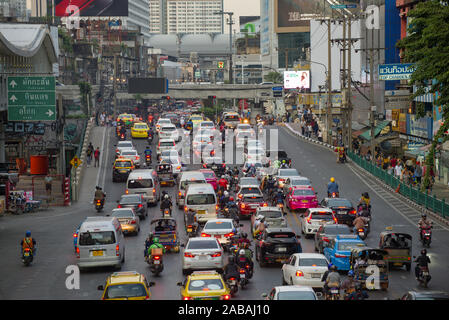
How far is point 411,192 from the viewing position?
46750 mm

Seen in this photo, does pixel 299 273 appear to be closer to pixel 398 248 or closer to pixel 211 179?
pixel 398 248

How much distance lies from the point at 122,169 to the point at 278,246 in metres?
28.4

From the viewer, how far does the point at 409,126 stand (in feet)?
204

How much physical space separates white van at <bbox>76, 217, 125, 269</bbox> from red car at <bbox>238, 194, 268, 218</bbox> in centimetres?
1257

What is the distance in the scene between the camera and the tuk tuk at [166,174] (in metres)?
52.8

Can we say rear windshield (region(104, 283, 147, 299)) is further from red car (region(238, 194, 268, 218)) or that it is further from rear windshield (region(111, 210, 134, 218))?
red car (region(238, 194, 268, 218))

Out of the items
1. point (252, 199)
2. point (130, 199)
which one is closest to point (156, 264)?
point (252, 199)

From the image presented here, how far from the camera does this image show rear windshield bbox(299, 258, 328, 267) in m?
24.4

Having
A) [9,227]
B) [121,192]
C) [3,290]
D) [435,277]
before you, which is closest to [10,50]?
[121,192]

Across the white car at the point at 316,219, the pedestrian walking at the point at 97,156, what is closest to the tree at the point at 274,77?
the pedestrian walking at the point at 97,156

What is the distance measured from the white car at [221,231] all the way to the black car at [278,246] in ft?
9.43

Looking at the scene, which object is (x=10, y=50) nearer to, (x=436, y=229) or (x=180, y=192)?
(x=180, y=192)

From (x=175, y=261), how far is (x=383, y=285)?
8789 mm

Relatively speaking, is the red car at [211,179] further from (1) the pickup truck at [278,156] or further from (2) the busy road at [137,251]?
(1) the pickup truck at [278,156]
